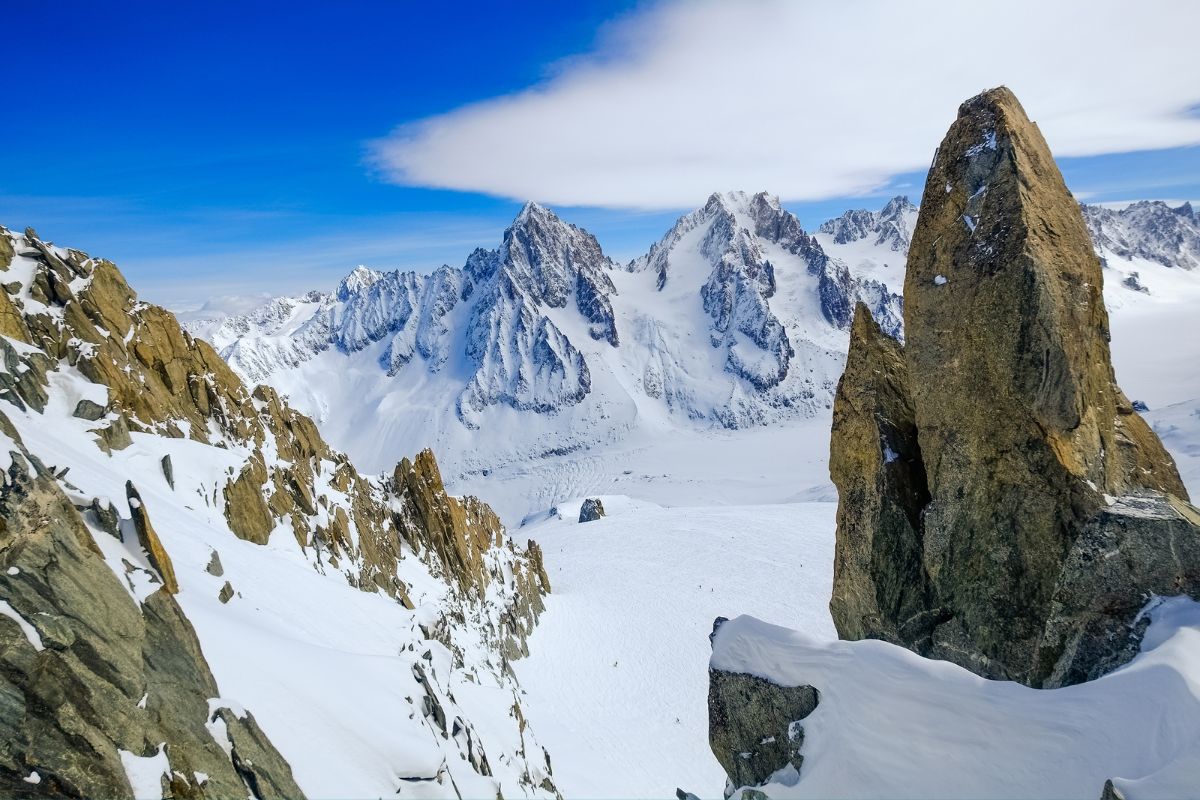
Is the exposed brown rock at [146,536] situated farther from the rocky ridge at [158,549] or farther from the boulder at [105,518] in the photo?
the boulder at [105,518]

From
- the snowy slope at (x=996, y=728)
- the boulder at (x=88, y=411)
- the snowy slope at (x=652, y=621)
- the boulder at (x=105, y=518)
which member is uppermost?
the boulder at (x=88, y=411)

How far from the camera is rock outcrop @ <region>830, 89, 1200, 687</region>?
921 cm

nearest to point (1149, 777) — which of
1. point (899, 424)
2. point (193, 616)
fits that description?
point (899, 424)

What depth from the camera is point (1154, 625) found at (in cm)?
810

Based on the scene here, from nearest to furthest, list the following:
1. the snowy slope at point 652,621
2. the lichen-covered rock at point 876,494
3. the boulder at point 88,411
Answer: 1. the lichen-covered rock at point 876,494
2. the boulder at point 88,411
3. the snowy slope at point 652,621

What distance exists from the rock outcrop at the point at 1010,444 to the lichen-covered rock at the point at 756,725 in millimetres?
3738

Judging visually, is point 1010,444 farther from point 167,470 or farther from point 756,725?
point 167,470

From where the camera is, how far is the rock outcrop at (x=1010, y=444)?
921cm

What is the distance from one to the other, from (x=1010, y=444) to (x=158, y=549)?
14746mm

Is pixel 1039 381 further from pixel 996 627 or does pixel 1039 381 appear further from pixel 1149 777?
pixel 1149 777

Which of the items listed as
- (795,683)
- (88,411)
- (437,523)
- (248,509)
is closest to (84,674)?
(795,683)

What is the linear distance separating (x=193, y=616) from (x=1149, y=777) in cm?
1307

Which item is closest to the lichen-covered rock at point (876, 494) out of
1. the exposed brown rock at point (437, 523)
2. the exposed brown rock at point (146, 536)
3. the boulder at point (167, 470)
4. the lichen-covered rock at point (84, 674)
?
the lichen-covered rock at point (84, 674)

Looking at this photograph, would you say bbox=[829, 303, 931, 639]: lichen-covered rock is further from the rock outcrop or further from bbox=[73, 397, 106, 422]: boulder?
bbox=[73, 397, 106, 422]: boulder
